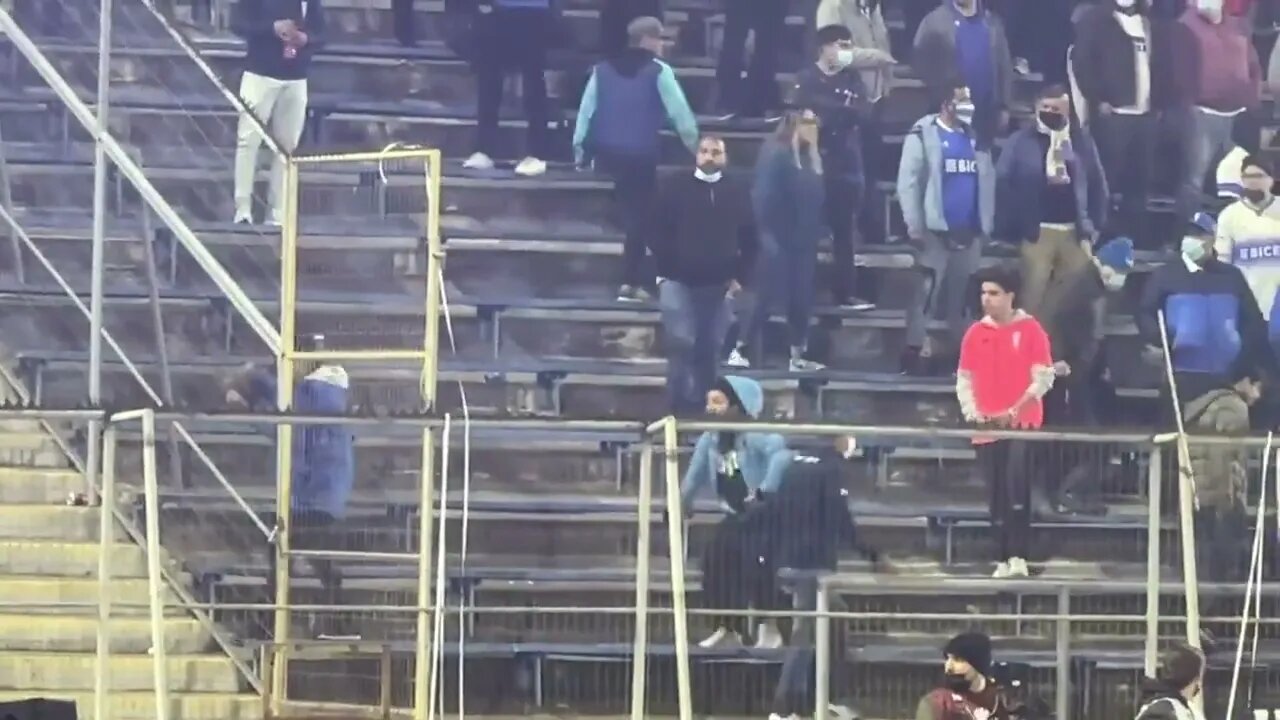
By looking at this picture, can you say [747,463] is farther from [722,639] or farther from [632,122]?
[632,122]

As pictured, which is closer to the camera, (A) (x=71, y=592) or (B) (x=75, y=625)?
(B) (x=75, y=625)

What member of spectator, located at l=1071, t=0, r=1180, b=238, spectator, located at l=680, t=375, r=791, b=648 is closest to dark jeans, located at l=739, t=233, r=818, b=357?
spectator, located at l=1071, t=0, r=1180, b=238

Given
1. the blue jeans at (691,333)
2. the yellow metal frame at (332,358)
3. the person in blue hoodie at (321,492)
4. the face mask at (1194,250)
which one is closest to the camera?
the yellow metal frame at (332,358)

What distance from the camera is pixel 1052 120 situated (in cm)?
1301

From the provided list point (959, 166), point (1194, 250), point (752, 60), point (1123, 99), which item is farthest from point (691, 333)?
point (1123, 99)

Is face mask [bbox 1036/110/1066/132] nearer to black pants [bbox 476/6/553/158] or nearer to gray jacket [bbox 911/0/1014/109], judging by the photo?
gray jacket [bbox 911/0/1014/109]

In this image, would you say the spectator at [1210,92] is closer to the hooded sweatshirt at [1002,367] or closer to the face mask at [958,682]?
the hooded sweatshirt at [1002,367]

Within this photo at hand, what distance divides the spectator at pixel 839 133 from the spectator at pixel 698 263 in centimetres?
67

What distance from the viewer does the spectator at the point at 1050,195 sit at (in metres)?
12.5

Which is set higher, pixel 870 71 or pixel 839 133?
pixel 870 71

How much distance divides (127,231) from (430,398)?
282 centimetres

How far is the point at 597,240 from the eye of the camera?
1313 cm

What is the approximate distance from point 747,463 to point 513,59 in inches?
144

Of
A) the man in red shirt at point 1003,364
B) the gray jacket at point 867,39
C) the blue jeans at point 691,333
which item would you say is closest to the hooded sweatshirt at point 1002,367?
the man in red shirt at point 1003,364
